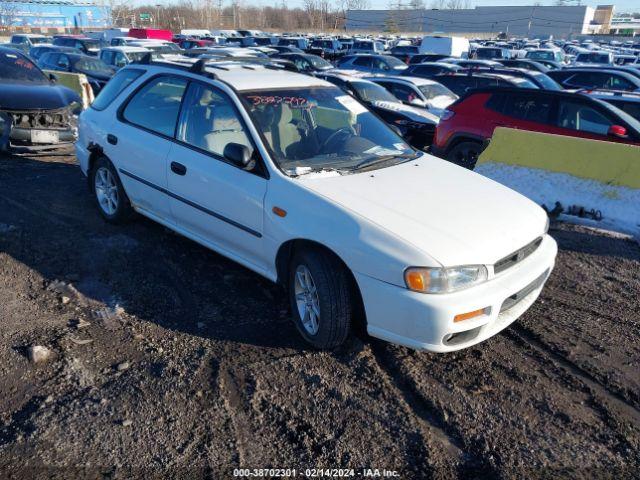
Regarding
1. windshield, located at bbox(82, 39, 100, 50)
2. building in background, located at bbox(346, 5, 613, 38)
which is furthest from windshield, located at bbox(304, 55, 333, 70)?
building in background, located at bbox(346, 5, 613, 38)

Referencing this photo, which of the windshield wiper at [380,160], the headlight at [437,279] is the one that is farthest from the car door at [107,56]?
the headlight at [437,279]

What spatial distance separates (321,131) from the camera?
4445 mm

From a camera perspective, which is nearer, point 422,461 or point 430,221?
point 422,461

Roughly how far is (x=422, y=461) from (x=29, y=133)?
7.44 metres

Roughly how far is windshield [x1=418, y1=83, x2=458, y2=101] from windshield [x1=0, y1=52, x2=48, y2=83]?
25.1 ft

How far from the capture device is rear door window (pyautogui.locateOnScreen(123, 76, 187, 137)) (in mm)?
4707

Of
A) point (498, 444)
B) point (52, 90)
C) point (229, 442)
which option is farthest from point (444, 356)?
point (52, 90)

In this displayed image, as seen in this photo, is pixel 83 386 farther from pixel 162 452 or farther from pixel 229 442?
pixel 229 442

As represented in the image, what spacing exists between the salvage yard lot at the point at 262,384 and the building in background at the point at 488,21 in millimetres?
77947

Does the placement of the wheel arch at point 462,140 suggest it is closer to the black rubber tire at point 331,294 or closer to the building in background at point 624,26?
the black rubber tire at point 331,294

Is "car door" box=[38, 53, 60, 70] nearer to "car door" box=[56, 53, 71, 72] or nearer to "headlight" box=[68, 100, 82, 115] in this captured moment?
"car door" box=[56, 53, 71, 72]

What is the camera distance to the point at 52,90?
348 inches

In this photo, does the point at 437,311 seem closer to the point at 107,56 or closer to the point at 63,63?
the point at 63,63

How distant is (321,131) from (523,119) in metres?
4.98
